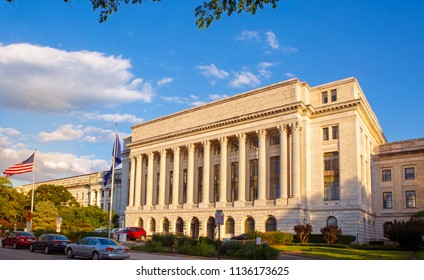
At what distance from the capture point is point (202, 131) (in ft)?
235

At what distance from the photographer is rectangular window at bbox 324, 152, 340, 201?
58.6 meters

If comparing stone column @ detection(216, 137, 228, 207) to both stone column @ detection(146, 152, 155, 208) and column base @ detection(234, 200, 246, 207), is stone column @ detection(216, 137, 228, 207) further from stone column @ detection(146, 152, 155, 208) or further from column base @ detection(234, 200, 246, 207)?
stone column @ detection(146, 152, 155, 208)

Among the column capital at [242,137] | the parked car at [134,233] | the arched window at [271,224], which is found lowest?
the parked car at [134,233]

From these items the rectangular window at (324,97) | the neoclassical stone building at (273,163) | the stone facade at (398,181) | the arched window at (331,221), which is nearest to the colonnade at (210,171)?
the neoclassical stone building at (273,163)

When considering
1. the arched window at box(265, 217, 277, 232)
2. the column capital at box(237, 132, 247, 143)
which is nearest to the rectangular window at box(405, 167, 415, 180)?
the arched window at box(265, 217, 277, 232)

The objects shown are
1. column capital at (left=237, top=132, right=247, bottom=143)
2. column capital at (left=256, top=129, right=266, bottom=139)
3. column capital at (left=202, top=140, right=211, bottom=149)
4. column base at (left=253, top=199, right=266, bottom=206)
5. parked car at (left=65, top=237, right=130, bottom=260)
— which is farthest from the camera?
column capital at (left=202, top=140, right=211, bottom=149)

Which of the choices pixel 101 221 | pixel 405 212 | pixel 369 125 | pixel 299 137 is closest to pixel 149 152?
pixel 101 221

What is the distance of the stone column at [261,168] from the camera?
6141 cm

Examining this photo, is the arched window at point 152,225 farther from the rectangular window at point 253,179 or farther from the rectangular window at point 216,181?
the rectangular window at point 253,179

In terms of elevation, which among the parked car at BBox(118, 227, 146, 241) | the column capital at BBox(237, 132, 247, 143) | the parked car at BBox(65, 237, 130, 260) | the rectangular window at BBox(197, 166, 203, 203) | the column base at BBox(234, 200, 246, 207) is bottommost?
the parked car at BBox(118, 227, 146, 241)

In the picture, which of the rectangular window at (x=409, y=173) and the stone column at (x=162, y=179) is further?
the stone column at (x=162, y=179)

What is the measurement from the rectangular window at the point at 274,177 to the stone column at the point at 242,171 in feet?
13.2

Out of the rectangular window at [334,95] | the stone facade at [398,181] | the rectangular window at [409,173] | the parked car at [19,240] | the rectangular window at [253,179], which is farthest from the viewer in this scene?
the rectangular window at [253,179]

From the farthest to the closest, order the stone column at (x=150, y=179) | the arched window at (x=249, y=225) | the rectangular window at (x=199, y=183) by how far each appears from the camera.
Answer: the stone column at (x=150, y=179), the rectangular window at (x=199, y=183), the arched window at (x=249, y=225)
